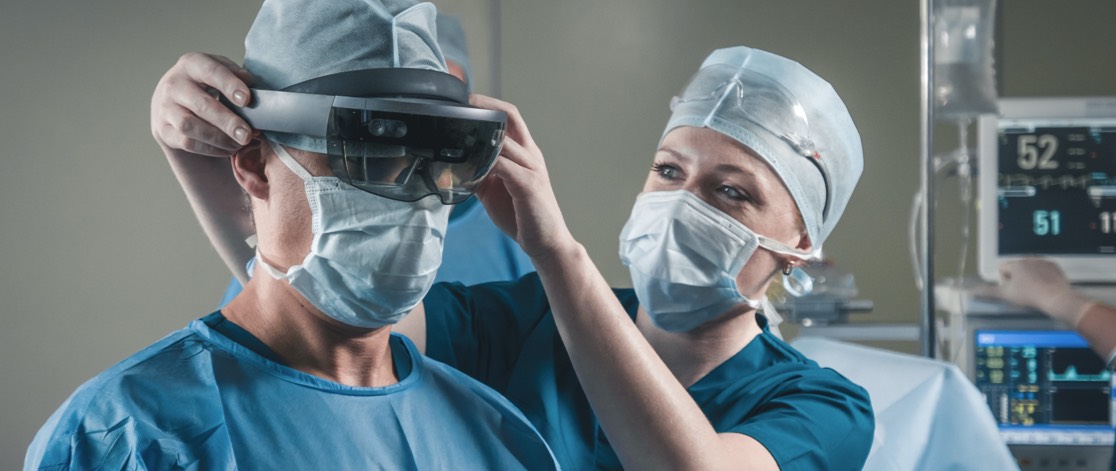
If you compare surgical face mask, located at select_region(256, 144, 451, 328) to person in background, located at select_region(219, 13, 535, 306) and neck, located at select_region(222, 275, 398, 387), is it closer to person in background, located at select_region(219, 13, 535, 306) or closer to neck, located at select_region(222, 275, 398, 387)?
neck, located at select_region(222, 275, 398, 387)

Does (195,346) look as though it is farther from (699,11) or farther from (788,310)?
(699,11)

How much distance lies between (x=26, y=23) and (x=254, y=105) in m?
3.57

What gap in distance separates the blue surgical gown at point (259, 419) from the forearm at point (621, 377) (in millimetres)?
133

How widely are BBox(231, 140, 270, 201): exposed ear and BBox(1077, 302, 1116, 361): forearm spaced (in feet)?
5.85

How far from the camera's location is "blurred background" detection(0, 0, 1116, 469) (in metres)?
3.84

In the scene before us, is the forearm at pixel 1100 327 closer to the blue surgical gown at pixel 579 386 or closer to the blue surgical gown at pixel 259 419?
the blue surgical gown at pixel 579 386

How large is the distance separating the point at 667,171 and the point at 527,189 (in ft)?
1.56

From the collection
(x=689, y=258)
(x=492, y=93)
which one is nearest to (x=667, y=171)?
(x=689, y=258)

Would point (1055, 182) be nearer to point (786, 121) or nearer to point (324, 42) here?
point (786, 121)

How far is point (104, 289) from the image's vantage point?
12.8ft

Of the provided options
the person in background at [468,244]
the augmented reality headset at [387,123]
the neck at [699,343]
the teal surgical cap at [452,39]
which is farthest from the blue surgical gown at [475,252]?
the augmented reality headset at [387,123]

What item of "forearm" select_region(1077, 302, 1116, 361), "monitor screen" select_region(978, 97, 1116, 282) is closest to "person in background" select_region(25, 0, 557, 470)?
"forearm" select_region(1077, 302, 1116, 361)

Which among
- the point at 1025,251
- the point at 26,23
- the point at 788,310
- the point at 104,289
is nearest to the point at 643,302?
the point at 788,310

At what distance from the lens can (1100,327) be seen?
2.01m
